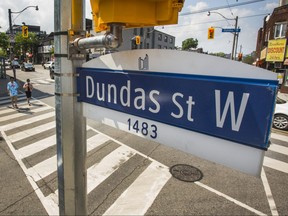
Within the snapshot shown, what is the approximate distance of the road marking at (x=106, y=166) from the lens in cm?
567

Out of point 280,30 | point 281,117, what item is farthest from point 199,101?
point 280,30

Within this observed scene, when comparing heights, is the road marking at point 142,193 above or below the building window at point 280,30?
below

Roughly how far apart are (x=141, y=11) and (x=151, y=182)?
4826 millimetres

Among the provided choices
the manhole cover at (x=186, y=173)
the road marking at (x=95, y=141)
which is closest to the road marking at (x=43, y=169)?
the road marking at (x=95, y=141)

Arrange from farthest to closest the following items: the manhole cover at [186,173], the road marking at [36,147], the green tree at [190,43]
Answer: the green tree at [190,43]
the road marking at [36,147]
the manhole cover at [186,173]

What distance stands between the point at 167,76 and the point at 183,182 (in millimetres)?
4619

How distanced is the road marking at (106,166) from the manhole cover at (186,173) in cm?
164

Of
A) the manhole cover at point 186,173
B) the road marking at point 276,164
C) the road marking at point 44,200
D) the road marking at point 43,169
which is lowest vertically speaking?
the road marking at point 44,200

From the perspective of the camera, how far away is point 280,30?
77.1ft

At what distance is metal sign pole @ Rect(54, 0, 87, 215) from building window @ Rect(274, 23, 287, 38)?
89.1 feet

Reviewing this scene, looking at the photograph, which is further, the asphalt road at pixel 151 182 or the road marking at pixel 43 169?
the road marking at pixel 43 169

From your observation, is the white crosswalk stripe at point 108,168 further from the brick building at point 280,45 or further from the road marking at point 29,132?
the brick building at point 280,45

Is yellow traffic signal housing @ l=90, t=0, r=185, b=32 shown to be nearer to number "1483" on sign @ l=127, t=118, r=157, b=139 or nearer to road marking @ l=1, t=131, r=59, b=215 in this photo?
number "1483" on sign @ l=127, t=118, r=157, b=139

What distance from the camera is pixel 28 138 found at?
8.92 m
